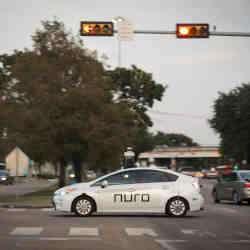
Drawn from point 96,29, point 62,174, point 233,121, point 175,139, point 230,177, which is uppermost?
point 175,139

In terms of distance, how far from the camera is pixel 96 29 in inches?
790

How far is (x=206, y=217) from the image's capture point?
21812mm

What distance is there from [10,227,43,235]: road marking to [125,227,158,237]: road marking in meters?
2.12

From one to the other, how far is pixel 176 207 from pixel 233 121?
175 feet

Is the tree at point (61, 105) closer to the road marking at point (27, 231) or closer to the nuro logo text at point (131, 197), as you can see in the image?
the nuro logo text at point (131, 197)

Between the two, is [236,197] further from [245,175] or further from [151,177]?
[151,177]

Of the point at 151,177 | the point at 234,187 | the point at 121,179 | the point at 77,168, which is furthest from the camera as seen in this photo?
the point at 77,168

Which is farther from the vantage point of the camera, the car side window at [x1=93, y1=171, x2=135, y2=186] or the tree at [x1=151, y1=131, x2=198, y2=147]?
the tree at [x1=151, y1=131, x2=198, y2=147]

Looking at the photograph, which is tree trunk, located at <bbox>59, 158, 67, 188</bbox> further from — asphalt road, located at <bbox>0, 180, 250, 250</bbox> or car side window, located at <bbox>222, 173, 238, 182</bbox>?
asphalt road, located at <bbox>0, 180, 250, 250</bbox>

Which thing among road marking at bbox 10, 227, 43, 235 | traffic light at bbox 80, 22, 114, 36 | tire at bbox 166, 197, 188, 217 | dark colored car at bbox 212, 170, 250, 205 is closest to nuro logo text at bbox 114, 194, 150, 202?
tire at bbox 166, 197, 188, 217

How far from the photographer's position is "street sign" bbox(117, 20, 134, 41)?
20.4m

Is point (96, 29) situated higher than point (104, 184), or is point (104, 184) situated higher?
point (96, 29)

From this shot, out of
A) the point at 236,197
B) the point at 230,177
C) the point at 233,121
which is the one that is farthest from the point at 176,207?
the point at 233,121

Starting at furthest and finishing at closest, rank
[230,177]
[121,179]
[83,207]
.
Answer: [230,177] < [121,179] < [83,207]
